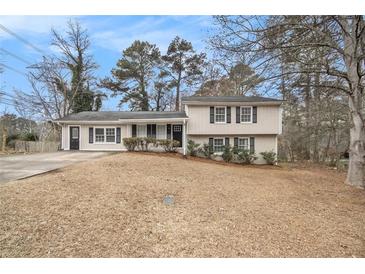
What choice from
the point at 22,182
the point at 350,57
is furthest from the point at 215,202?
the point at 350,57

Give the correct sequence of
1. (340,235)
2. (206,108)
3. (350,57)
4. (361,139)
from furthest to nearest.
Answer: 1. (206,108)
2. (361,139)
3. (350,57)
4. (340,235)

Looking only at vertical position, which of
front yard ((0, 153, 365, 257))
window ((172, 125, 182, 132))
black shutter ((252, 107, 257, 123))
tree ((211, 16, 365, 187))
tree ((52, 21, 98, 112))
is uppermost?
tree ((52, 21, 98, 112))

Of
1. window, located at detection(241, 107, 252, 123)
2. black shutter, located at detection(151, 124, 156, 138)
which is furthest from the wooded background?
black shutter, located at detection(151, 124, 156, 138)

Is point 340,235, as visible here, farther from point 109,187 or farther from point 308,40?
point 308,40

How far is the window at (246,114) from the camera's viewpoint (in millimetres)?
14339

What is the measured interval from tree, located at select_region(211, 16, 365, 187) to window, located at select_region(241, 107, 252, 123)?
6.54 m

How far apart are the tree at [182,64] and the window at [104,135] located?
18.3 ft

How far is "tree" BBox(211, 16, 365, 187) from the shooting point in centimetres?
625

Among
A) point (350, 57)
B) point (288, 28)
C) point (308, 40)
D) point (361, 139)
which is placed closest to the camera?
point (288, 28)

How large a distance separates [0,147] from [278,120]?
53.1 feet

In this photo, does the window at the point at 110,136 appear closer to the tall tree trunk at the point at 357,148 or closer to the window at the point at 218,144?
the window at the point at 218,144

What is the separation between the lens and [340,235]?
13.7ft

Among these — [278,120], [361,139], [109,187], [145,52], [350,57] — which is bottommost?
[109,187]

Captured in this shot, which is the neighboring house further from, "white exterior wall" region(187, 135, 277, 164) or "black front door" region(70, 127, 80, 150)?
"black front door" region(70, 127, 80, 150)
